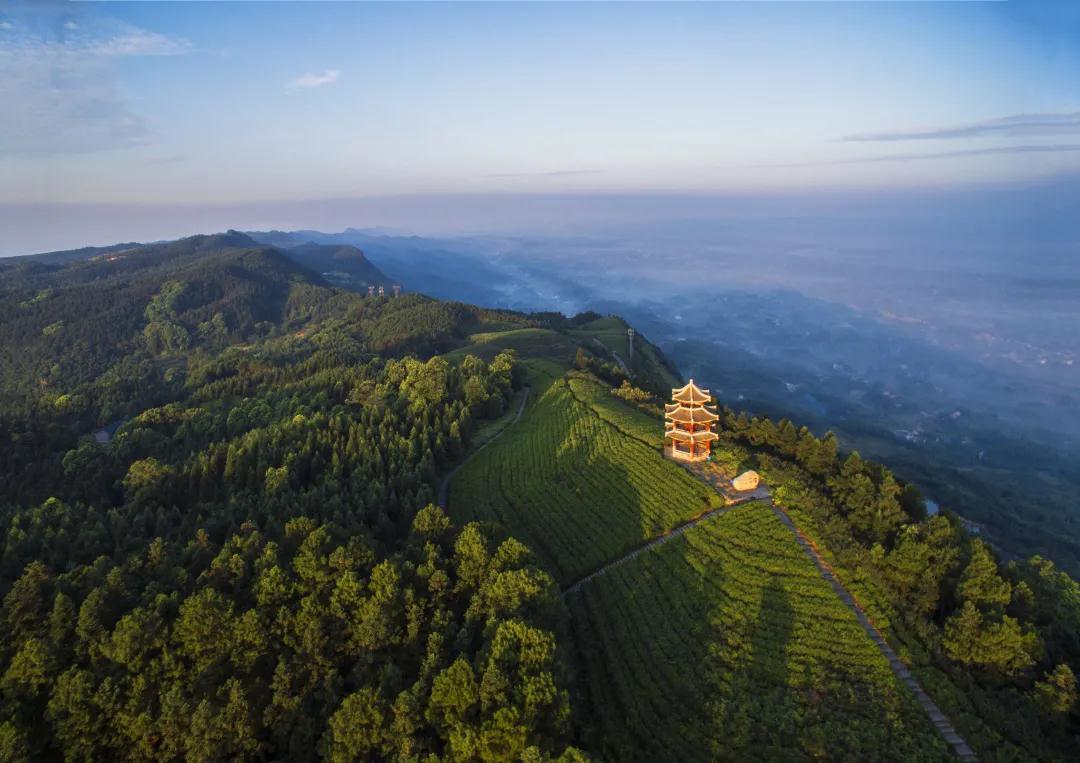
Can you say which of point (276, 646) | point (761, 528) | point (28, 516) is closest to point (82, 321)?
point (28, 516)

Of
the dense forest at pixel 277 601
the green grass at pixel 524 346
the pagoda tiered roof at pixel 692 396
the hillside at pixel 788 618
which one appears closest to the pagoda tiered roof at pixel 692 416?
the pagoda tiered roof at pixel 692 396

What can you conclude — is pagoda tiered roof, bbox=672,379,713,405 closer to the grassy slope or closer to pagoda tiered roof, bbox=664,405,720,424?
pagoda tiered roof, bbox=664,405,720,424

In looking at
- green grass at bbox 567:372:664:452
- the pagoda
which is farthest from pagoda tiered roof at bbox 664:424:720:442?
green grass at bbox 567:372:664:452

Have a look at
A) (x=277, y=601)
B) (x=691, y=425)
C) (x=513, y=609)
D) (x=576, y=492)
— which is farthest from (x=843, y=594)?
(x=277, y=601)

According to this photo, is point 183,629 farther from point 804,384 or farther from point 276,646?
point 804,384

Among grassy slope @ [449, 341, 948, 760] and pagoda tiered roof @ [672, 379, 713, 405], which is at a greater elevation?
pagoda tiered roof @ [672, 379, 713, 405]

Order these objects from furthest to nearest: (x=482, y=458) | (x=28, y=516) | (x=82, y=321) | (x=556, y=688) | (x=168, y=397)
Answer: (x=82, y=321) < (x=168, y=397) < (x=482, y=458) < (x=28, y=516) < (x=556, y=688)

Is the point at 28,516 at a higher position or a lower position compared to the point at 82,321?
lower
